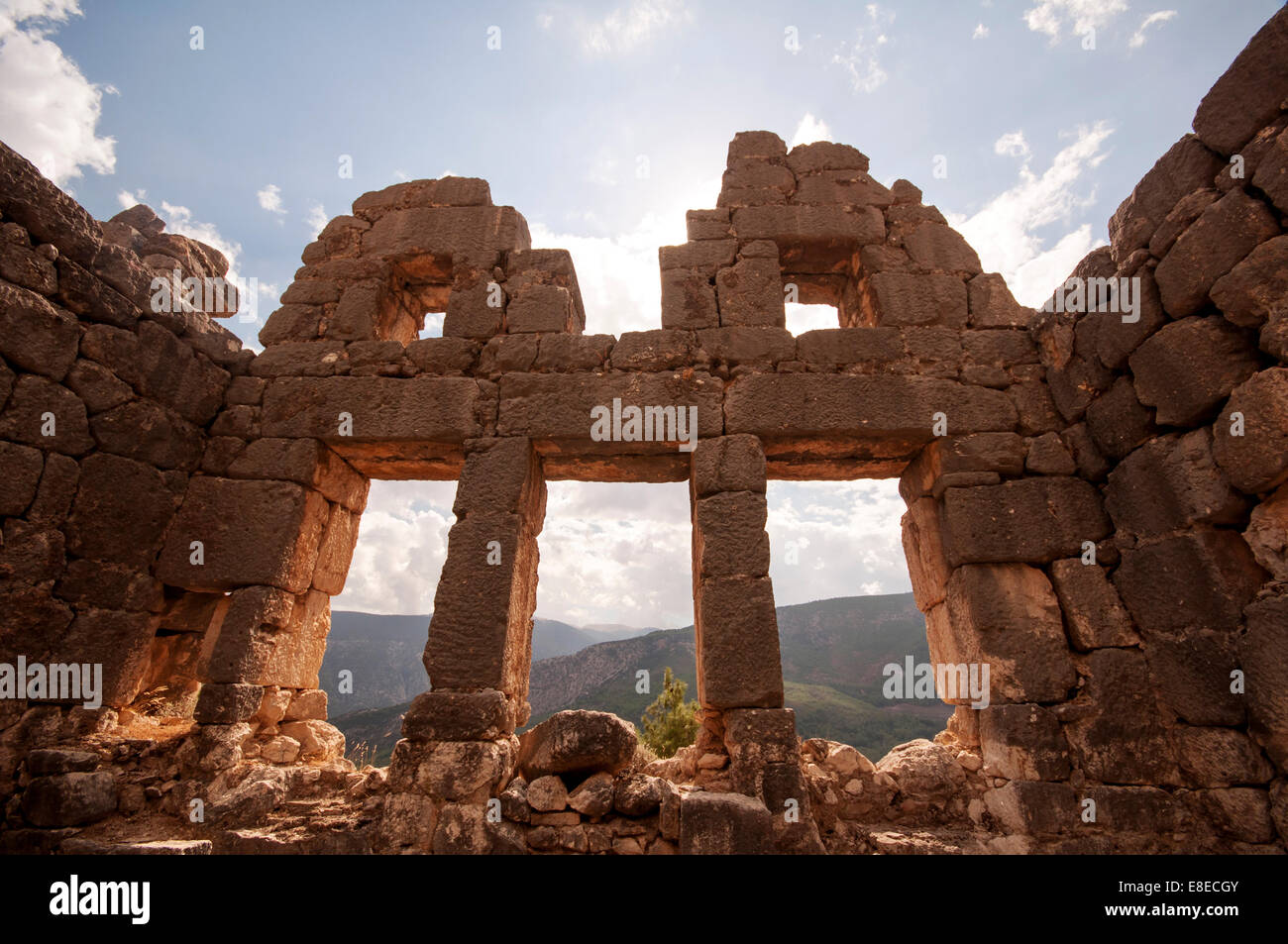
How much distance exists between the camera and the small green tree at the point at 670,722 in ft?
55.2

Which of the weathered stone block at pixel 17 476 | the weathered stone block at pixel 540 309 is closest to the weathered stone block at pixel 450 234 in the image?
the weathered stone block at pixel 540 309

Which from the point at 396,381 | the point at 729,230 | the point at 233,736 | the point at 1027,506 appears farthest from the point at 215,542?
the point at 1027,506

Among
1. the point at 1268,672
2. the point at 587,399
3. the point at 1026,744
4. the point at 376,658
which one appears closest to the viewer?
the point at 1268,672

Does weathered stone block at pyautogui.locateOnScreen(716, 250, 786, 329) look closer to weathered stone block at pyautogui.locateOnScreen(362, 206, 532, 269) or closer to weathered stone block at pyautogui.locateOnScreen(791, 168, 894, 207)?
weathered stone block at pyautogui.locateOnScreen(791, 168, 894, 207)

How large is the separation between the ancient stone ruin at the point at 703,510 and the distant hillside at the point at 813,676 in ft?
53.4

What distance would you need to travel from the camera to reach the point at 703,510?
171 inches

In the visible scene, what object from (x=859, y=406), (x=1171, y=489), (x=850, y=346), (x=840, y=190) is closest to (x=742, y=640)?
(x=859, y=406)

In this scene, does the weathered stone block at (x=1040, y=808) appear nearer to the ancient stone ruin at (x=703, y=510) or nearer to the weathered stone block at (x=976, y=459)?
the ancient stone ruin at (x=703, y=510)

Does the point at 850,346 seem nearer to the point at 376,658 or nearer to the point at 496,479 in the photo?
the point at 496,479

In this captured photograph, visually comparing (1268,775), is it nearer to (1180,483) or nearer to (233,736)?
(1180,483)

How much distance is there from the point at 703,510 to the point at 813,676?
56.0 meters

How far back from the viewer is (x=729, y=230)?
18.5ft

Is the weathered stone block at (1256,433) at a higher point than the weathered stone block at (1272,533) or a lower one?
higher

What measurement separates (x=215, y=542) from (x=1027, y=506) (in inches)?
244
